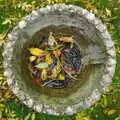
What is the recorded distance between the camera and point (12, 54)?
3.14m

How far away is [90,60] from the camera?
11.8ft

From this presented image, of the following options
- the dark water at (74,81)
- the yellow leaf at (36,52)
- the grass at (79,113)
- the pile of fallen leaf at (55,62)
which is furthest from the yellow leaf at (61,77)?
the grass at (79,113)

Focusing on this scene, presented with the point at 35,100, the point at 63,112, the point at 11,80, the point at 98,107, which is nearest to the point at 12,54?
the point at 11,80

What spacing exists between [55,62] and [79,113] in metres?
0.57

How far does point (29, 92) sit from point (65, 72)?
0.60m

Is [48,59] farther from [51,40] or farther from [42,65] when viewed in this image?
[51,40]

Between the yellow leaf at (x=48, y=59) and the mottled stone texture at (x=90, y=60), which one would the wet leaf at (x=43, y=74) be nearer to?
the yellow leaf at (x=48, y=59)

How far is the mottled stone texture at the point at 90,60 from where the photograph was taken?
3.11m

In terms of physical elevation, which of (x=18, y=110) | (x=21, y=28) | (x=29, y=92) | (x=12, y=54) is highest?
(x=21, y=28)

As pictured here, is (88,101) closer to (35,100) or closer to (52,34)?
(35,100)

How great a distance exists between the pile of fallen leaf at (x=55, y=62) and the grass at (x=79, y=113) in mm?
344

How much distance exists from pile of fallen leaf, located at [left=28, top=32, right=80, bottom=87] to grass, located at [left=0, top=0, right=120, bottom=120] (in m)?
0.34

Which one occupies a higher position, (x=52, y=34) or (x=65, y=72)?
(x=52, y=34)

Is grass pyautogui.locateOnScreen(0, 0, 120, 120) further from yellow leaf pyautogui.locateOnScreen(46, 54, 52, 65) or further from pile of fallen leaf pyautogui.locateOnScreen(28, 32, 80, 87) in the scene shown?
yellow leaf pyautogui.locateOnScreen(46, 54, 52, 65)
